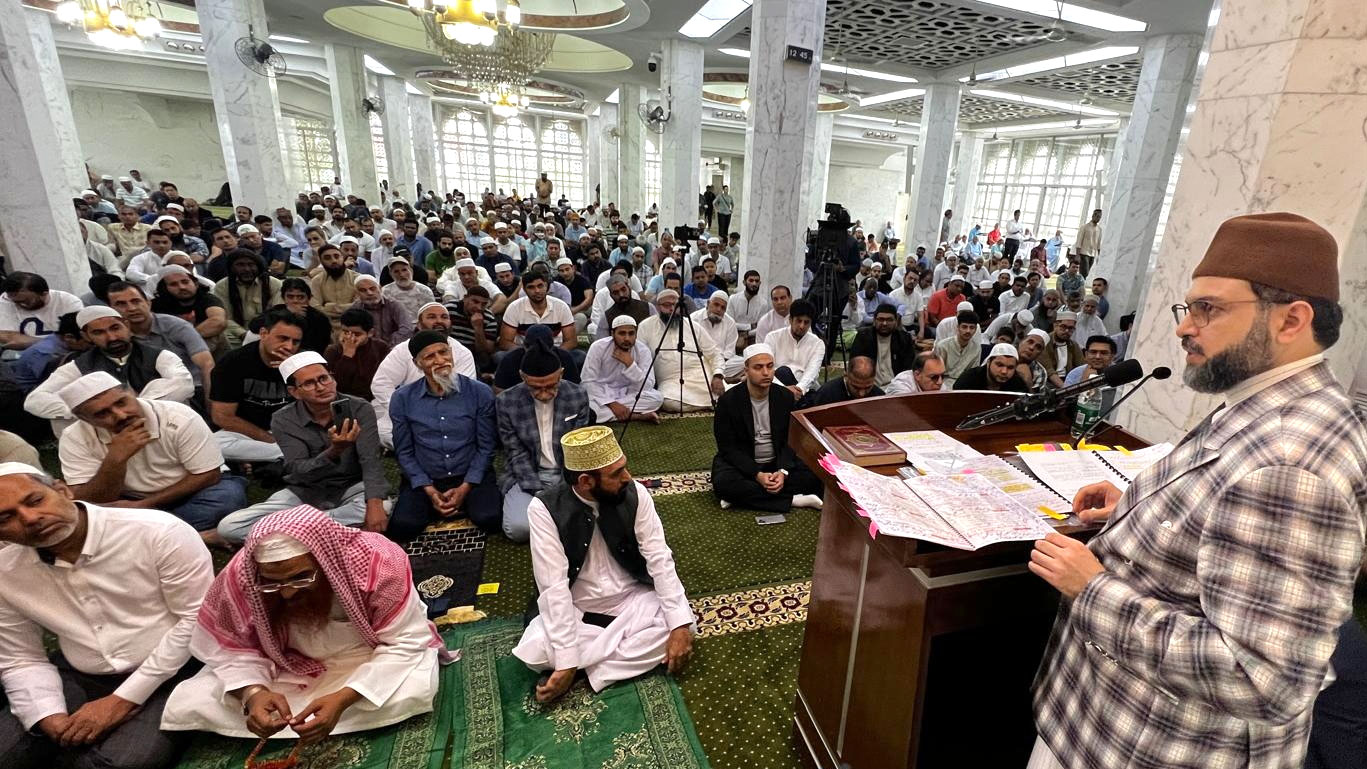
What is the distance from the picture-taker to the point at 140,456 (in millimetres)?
2691

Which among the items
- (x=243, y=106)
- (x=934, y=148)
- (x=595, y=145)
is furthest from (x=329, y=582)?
(x=595, y=145)

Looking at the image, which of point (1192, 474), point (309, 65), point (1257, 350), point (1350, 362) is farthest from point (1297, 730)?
point (309, 65)

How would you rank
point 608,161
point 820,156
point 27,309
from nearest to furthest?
1. point 27,309
2. point 608,161
3. point 820,156

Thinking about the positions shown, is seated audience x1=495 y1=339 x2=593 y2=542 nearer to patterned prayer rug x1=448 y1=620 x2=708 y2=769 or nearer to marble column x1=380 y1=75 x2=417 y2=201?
patterned prayer rug x1=448 y1=620 x2=708 y2=769

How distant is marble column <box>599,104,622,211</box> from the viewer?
669 inches

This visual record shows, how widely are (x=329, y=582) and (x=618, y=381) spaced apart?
3.22 meters

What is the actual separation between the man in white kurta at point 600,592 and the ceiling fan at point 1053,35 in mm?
7340

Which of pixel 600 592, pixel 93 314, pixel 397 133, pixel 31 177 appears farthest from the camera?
pixel 397 133

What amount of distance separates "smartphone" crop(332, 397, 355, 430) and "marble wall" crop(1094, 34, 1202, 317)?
8.20m

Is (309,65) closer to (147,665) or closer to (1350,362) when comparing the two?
(147,665)

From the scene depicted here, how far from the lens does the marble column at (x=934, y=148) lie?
1034 cm

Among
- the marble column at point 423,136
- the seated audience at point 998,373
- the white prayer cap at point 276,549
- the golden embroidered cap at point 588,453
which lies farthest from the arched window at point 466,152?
the white prayer cap at point 276,549

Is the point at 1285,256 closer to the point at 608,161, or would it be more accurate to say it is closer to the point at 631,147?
the point at 631,147

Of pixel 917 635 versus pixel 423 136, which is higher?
pixel 423 136
